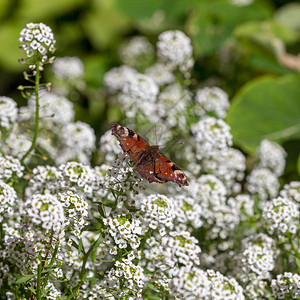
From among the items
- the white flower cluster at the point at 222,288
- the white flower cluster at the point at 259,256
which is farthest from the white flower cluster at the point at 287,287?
the white flower cluster at the point at 222,288

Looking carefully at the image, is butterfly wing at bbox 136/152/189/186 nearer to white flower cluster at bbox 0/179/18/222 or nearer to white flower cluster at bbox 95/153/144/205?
white flower cluster at bbox 95/153/144/205

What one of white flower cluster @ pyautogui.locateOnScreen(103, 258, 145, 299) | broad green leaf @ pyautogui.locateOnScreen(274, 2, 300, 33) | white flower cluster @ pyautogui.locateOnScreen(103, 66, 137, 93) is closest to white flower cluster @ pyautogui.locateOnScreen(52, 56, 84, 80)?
white flower cluster @ pyautogui.locateOnScreen(103, 66, 137, 93)

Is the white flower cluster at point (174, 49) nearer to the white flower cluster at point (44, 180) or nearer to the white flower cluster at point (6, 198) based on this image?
the white flower cluster at point (44, 180)

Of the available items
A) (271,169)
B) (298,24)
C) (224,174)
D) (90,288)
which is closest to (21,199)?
(90,288)

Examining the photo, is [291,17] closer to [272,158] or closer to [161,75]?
[161,75]

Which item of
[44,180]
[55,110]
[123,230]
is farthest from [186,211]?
[55,110]

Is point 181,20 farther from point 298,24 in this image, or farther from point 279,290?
point 279,290
